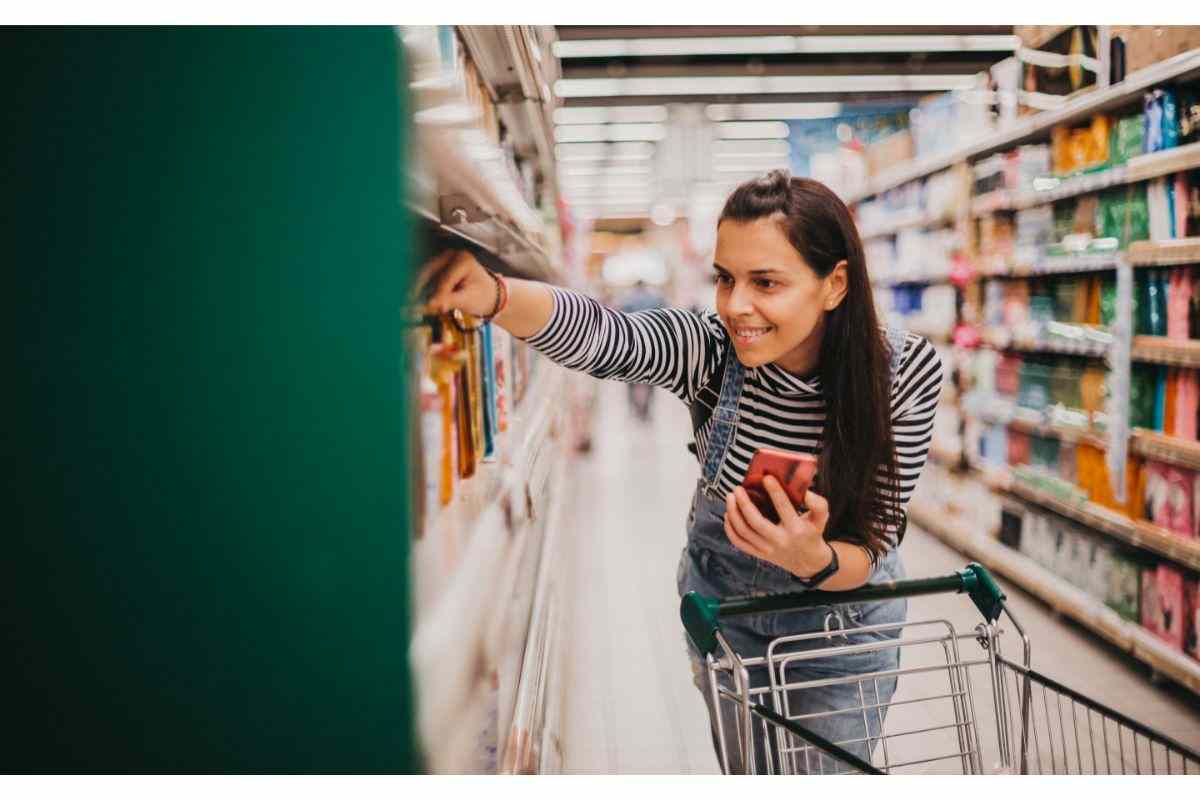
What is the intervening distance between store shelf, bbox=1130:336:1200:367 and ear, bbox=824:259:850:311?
1.95m

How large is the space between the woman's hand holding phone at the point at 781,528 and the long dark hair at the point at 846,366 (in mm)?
170

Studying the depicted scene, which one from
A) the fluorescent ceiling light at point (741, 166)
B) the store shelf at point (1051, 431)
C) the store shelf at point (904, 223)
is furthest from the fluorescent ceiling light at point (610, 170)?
the store shelf at point (1051, 431)

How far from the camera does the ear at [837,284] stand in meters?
1.41

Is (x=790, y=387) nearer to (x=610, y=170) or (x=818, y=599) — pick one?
(x=818, y=599)

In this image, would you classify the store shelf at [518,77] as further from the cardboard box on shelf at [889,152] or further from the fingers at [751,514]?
the cardboard box on shelf at [889,152]

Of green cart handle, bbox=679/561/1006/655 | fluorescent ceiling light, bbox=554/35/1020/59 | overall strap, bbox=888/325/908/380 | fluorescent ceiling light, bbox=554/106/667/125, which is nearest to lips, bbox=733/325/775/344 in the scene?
overall strap, bbox=888/325/908/380

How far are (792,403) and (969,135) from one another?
353 centimetres

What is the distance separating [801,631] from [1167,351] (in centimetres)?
206

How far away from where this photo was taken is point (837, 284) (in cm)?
142

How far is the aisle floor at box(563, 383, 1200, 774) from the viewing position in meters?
2.48

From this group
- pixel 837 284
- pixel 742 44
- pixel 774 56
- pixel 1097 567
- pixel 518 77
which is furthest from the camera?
pixel 774 56

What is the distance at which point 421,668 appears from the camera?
2.90 ft

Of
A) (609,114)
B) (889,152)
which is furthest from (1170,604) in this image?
(609,114)

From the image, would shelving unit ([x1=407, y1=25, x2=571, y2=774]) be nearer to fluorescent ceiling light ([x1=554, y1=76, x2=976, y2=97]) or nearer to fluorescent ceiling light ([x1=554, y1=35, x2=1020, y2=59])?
fluorescent ceiling light ([x1=554, y1=35, x2=1020, y2=59])
